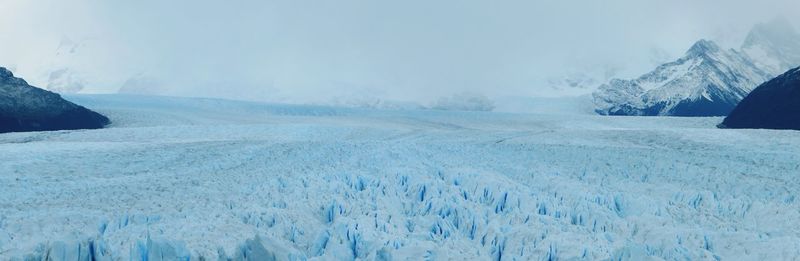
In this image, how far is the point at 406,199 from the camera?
45.8ft

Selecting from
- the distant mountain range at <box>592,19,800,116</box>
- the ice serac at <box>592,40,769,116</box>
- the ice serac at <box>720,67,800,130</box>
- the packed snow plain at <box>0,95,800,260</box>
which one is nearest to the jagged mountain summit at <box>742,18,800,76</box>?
the distant mountain range at <box>592,19,800,116</box>

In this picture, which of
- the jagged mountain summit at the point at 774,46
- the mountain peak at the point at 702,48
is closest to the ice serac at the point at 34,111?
the mountain peak at the point at 702,48

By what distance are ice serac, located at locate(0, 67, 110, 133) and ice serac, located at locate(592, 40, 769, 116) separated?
65969 mm

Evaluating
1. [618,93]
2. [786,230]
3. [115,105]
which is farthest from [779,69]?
[786,230]

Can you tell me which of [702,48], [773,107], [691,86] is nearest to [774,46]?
[702,48]

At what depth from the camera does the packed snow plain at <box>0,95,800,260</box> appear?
11.3m

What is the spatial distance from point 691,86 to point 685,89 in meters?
1.91

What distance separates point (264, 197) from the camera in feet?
44.7

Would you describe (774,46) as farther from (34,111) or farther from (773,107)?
(34,111)

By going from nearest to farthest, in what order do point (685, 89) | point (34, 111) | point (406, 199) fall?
point (406, 199) < point (34, 111) < point (685, 89)

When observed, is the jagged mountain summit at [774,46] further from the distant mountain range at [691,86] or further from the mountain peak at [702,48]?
the mountain peak at [702,48]

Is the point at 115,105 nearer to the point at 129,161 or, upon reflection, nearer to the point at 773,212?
the point at 129,161

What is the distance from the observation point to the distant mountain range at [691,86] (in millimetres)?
90250

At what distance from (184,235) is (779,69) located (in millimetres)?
134910
